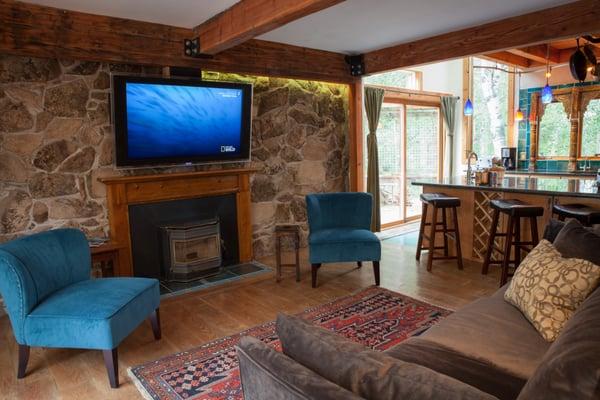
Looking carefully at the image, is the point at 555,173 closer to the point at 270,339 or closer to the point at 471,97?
the point at 471,97

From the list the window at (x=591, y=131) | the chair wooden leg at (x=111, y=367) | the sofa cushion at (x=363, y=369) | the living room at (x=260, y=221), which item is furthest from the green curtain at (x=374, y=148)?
the sofa cushion at (x=363, y=369)

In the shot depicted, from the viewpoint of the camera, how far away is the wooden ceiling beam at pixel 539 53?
6.25 metres

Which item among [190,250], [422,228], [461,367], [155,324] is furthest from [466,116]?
[461,367]

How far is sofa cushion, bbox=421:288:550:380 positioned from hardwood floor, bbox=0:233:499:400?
138 centimetres

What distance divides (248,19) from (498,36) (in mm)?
2613

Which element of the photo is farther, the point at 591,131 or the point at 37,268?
the point at 591,131

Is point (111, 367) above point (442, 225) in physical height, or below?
below

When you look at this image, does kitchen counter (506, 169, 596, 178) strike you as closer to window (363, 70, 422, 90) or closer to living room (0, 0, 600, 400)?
living room (0, 0, 600, 400)

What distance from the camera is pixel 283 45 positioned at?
490 cm

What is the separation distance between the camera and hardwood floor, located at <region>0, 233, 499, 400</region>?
8.44ft

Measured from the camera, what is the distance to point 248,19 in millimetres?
3314

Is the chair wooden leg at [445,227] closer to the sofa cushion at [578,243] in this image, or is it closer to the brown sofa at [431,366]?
the sofa cushion at [578,243]

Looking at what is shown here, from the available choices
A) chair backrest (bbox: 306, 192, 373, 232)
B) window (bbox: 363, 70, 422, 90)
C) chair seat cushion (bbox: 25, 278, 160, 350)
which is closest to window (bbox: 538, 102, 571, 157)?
window (bbox: 363, 70, 422, 90)

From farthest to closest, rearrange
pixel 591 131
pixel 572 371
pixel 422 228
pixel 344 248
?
pixel 591 131 < pixel 422 228 < pixel 344 248 < pixel 572 371
